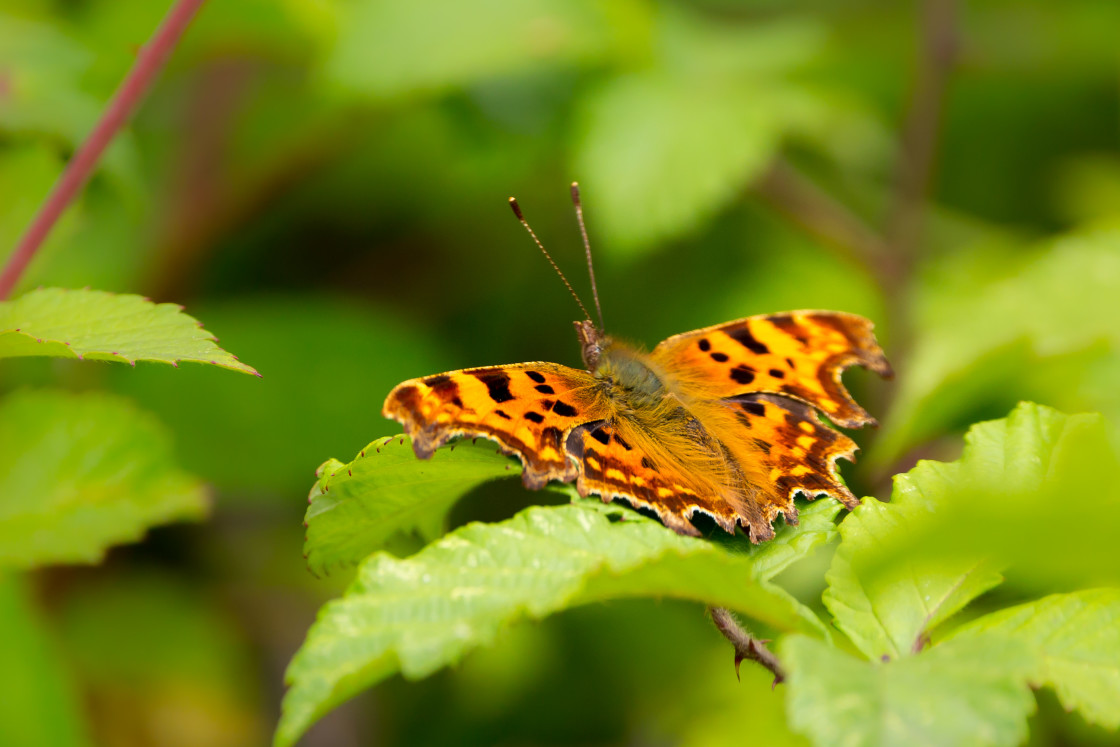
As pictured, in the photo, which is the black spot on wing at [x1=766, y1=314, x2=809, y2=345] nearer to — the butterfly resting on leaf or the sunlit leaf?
the butterfly resting on leaf

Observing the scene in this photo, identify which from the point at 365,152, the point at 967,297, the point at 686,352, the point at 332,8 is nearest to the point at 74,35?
the point at 332,8

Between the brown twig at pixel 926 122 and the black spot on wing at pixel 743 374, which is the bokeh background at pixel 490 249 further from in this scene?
the black spot on wing at pixel 743 374

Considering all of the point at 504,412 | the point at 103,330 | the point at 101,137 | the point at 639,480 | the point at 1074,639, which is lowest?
the point at 1074,639

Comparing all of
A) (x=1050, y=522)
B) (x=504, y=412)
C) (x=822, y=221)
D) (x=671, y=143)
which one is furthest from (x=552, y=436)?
(x=822, y=221)

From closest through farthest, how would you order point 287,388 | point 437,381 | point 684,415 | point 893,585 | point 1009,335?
point 893,585 < point 437,381 < point 684,415 < point 1009,335 < point 287,388

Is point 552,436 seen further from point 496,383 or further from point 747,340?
point 747,340

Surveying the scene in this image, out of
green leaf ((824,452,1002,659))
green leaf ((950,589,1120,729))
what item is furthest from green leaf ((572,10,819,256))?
green leaf ((950,589,1120,729))

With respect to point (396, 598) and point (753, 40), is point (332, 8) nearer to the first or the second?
point (753, 40)
